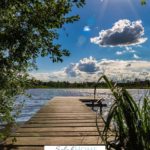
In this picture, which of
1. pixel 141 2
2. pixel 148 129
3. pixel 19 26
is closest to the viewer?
pixel 148 129

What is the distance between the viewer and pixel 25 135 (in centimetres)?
606

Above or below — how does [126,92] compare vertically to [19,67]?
below

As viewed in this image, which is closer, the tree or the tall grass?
the tall grass

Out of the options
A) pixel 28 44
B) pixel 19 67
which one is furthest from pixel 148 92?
pixel 19 67

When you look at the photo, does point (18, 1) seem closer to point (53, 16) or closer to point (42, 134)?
point (53, 16)

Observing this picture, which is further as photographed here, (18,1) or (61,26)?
(61,26)

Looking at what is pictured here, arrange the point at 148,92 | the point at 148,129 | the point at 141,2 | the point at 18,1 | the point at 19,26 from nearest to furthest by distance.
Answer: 1. the point at 148,129
2. the point at 148,92
3. the point at 141,2
4. the point at 18,1
5. the point at 19,26

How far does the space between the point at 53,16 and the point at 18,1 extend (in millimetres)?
817

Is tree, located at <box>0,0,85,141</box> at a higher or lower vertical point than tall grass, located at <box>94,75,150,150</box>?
higher

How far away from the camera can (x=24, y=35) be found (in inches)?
183

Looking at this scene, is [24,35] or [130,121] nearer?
[130,121]

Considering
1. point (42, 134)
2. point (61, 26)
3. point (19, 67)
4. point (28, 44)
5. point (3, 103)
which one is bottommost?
point (42, 134)

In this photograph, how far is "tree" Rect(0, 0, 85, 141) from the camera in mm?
4483

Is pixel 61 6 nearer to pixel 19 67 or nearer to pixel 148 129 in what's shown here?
pixel 19 67
